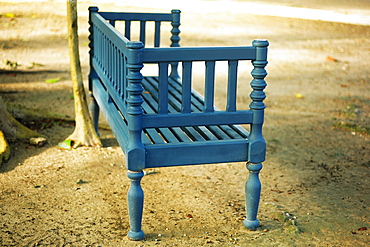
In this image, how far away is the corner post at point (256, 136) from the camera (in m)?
3.50

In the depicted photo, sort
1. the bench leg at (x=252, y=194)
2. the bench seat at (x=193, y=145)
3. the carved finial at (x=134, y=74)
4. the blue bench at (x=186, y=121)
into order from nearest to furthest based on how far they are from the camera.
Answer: the carved finial at (x=134, y=74)
the blue bench at (x=186, y=121)
the bench seat at (x=193, y=145)
the bench leg at (x=252, y=194)

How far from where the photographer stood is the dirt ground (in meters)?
3.68

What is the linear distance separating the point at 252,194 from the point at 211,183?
95 cm

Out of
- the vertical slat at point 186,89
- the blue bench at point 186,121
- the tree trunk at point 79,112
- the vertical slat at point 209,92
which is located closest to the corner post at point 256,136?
the blue bench at point 186,121

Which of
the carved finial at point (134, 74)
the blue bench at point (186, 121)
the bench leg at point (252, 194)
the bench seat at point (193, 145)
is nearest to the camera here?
the carved finial at point (134, 74)

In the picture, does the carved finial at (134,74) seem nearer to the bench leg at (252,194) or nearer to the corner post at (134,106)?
the corner post at (134,106)

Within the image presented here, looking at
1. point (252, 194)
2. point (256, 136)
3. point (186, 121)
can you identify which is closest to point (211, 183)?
point (252, 194)

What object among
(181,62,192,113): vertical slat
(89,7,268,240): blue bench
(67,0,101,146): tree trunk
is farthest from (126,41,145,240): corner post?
(67,0,101,146): tree trunk

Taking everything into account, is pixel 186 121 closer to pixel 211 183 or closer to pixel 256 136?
pixel 256 136

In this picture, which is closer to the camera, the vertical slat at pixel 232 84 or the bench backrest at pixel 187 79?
the bench backrest at pixel 187 79

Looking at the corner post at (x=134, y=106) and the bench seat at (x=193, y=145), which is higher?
the corner post at (x=134, y=106)

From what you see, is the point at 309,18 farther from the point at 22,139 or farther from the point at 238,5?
the point at 22,139

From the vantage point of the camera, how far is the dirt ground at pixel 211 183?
145 inches

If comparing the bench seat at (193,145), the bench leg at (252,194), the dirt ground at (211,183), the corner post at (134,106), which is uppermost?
the corner post at (134,106)
